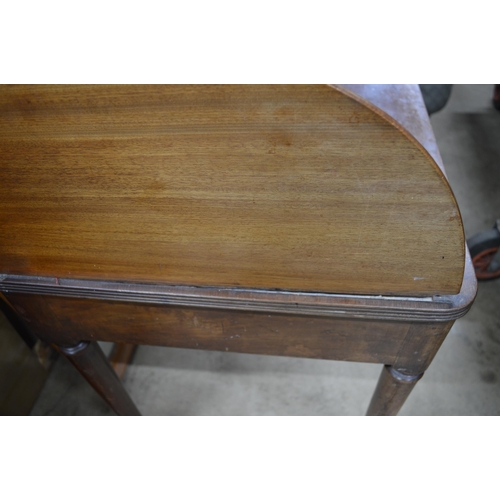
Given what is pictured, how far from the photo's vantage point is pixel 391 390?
3.07 ft

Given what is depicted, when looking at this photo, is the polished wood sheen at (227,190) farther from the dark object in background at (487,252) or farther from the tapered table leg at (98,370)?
the dark object in background at (487,252)

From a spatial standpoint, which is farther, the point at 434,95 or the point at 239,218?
the point at 434,95

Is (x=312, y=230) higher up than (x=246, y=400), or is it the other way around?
(x=312, y=230)

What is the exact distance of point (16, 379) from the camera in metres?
1.41

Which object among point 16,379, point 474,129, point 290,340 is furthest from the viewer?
point 474,129

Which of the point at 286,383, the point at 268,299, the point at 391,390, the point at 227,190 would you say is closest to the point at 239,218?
the point at 227,190

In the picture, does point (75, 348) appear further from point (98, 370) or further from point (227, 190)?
point (227, 190)

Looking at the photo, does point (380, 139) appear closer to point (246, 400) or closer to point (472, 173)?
point (246, 400)

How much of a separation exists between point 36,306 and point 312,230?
1.89ft

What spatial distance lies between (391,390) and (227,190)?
1.97 ft

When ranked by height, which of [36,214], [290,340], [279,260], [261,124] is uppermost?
[261,124]

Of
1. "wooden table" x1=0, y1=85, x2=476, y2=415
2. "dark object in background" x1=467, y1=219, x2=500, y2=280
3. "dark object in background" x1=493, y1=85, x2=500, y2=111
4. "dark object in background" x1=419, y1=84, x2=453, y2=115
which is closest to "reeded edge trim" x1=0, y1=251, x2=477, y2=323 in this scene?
"wooden table" x1=0, y1=85, x2=476, y2=415

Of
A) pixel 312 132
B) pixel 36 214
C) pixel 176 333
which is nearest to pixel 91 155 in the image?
pixel 36 214

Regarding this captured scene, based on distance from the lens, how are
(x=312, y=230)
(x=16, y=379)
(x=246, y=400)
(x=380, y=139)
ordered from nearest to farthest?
(x=380, y=139)
(x=312, y=230)
(x=16, y=379)
(x=246, y=400)
